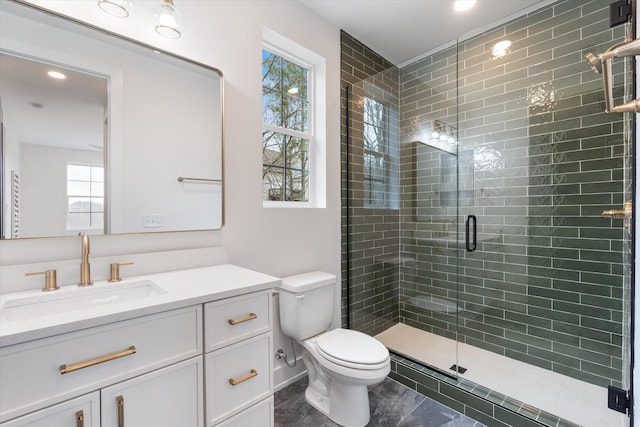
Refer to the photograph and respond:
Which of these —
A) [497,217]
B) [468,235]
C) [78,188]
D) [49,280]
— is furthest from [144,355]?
[497,217]

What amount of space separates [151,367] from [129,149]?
0.96m

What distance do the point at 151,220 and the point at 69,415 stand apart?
2.71 feet

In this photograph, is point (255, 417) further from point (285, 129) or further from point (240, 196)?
point (285, 129)

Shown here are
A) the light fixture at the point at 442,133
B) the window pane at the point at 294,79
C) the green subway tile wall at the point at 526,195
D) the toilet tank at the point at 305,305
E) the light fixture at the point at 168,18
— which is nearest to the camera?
the light fixture at the point at 168,18

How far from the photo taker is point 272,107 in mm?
2152

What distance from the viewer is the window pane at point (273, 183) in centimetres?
213

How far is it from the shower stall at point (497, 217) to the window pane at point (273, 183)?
55 cm

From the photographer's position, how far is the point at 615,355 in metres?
1.92

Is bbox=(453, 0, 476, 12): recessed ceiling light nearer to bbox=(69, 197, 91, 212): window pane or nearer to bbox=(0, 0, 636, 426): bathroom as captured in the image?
bbox=(0, 0, 636, 426): bathroom

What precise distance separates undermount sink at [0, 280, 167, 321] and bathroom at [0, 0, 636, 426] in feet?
0.33

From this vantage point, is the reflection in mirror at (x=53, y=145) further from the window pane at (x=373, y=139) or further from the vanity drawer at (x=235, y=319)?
the window pane at (x=373, y=139)

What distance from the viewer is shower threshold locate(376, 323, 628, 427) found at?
170 cm

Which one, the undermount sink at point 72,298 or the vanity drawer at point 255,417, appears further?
the vanity drawer at point 255,417

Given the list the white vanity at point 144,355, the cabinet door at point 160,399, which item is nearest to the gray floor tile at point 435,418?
the white vanity at point 144,355
